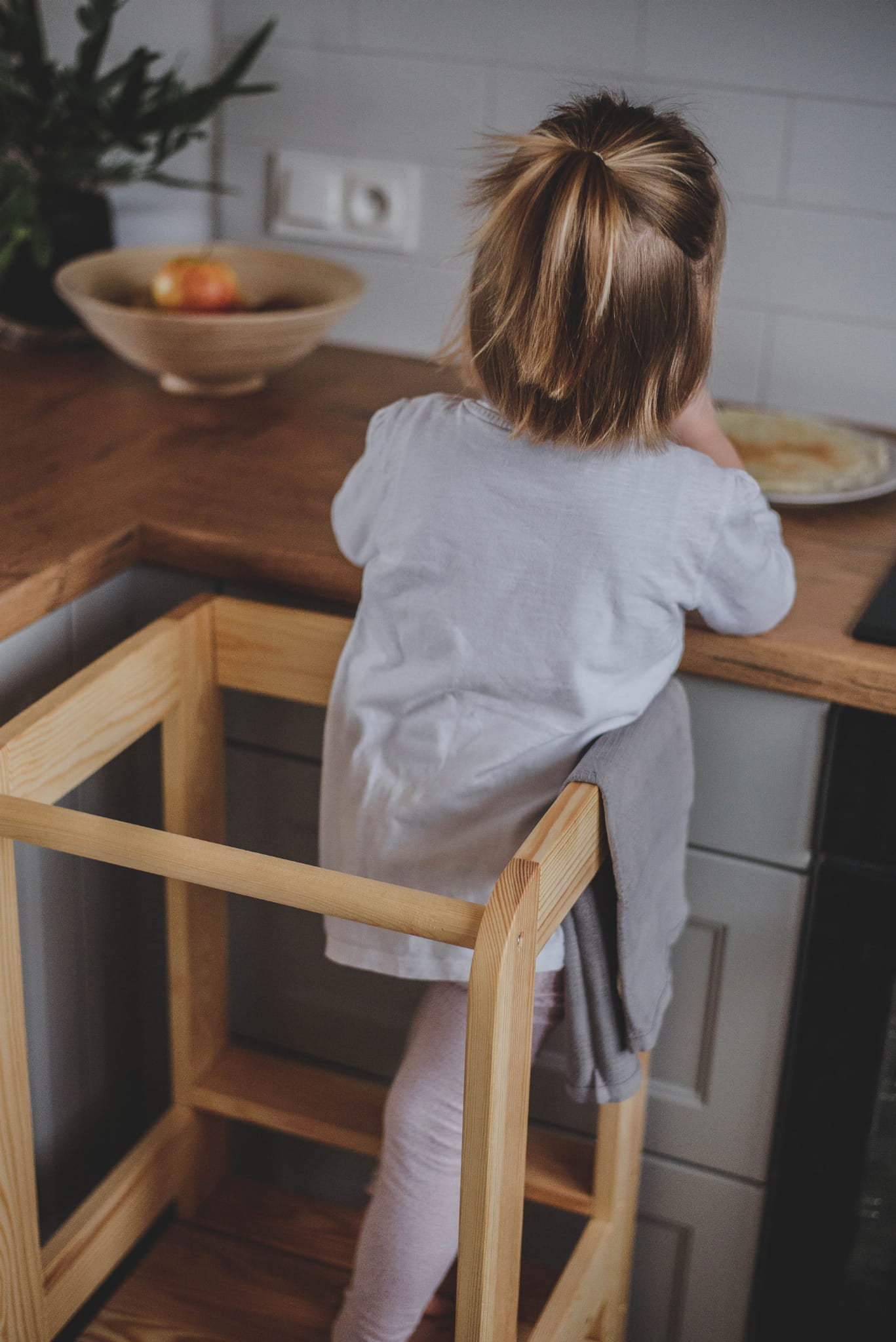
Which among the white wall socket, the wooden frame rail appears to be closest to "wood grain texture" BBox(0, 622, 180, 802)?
the wooden frame rail

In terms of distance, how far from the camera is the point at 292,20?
5.01 ft

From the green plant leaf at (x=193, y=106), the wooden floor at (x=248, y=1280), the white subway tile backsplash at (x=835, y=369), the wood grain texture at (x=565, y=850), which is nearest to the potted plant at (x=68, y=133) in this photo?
the green plant leaf at (x=193, y=106)

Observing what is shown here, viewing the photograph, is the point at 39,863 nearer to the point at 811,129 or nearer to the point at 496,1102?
the point at 496,1102

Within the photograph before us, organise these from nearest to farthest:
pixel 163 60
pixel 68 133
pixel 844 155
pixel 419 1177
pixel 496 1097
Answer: pixel 496 1097 → pixel 419 1177 → pixel 844 155 → pixel 68 133 → pixel 163 60

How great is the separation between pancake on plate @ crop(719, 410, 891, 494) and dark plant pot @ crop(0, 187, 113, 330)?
76 centimetres

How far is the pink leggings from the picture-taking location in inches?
39.1

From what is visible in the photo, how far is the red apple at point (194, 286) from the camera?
136 centimetres

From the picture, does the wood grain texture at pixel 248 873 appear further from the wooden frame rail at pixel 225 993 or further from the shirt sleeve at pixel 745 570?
the shirt sleeve at pixel 745 570

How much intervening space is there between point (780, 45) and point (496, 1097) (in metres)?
1.10

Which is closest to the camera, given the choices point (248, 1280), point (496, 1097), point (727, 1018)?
point (496, 1097)

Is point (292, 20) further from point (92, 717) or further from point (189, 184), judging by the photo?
point (92, 717)

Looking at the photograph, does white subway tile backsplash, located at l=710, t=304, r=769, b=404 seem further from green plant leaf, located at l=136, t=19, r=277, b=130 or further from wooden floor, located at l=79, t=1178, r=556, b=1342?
wooden floor, located at l=79, t=1178, r=556, b=1342

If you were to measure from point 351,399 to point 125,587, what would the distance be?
1.36ft

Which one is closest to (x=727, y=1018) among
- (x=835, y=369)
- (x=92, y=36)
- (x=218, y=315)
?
(x=835, y=369)
